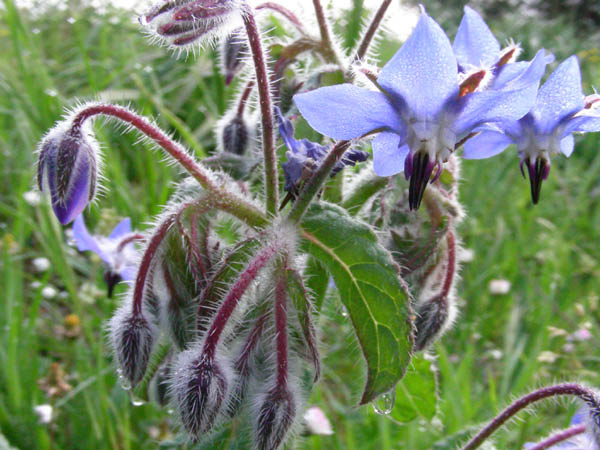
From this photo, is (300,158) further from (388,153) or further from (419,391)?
(419,391)

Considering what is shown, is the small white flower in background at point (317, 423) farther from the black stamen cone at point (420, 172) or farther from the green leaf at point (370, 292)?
the black stamen cone at point (420, 172)

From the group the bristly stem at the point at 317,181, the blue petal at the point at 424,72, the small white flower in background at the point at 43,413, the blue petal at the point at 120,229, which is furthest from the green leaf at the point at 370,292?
the small white flower in background at the point at 43,413

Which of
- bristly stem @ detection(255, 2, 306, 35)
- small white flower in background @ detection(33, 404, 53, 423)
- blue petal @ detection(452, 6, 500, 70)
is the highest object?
blue petal @ detection(452, 6, 500, 70)

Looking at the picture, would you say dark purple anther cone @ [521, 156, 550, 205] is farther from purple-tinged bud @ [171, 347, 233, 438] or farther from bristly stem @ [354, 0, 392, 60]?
purple-tinged bud @ [171, 347, 233, 438]

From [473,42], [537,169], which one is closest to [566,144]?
[537,169]

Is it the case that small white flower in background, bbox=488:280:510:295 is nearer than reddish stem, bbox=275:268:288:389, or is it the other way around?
reddish stem, bbox=275:268:288:389

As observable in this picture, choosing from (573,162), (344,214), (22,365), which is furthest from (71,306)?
(573,162)

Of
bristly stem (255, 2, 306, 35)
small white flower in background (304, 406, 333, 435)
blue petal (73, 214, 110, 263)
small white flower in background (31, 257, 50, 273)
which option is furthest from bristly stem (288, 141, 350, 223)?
small white flower in background (31, 257, 50, 273)
